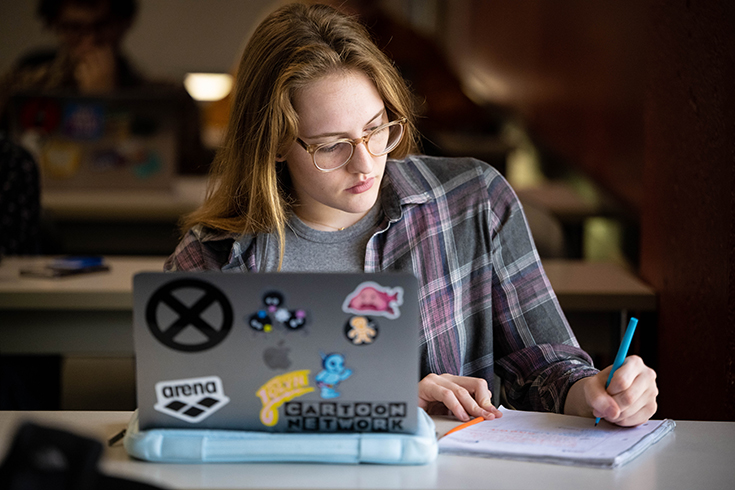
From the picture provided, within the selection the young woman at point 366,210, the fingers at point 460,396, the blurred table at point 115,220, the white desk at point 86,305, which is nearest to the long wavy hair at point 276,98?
the young woman at point 366,210

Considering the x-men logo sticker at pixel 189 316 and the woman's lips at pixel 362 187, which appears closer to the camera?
the x-men logo sticker at pixel 189 316

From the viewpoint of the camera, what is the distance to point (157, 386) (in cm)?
88

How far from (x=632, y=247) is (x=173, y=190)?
2.14 meters

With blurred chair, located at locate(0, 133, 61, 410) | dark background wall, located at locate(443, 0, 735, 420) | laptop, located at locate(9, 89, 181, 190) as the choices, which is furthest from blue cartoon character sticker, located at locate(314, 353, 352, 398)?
laptop, located at locate(9, 89, 181, 190)

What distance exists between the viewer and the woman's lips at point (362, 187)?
124cm

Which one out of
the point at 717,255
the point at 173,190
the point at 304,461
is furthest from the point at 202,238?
the point at 173,190

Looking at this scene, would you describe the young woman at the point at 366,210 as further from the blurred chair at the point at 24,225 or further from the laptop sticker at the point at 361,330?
the blurred chair at the point at 24,225

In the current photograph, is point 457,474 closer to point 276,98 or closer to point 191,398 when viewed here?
point 191,398

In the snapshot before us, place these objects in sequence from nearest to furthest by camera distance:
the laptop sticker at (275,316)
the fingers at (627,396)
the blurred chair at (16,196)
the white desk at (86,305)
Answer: the laptop sticker at (275,316)
the fingers at (627,396)
the white desk at (86,305)
the blurred chair at (16,196)

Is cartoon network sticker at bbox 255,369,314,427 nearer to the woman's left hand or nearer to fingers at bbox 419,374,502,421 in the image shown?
fingers at bbox 419,374,502,421

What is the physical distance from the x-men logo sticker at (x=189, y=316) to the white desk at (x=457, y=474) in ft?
0.50

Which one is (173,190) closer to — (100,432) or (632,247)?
(632,247)

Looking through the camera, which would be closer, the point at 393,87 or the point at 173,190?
the point at 393,87

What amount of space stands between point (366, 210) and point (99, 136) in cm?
261
